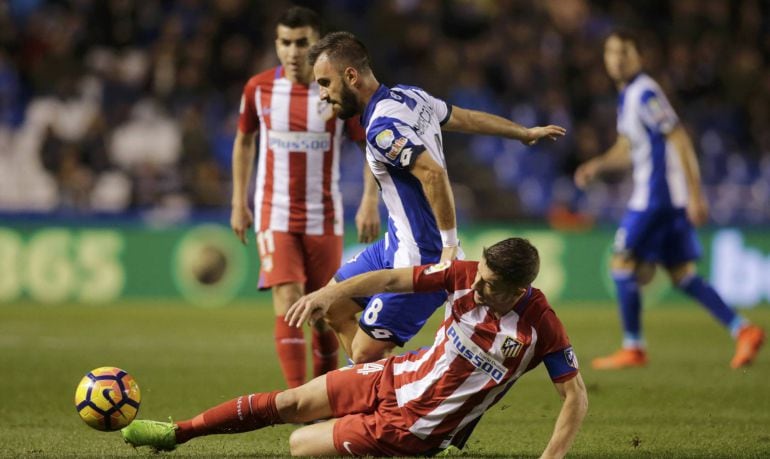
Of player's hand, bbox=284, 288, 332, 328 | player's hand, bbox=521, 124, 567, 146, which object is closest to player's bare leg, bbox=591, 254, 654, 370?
player's hand, bbox=521, 124, 567, 146

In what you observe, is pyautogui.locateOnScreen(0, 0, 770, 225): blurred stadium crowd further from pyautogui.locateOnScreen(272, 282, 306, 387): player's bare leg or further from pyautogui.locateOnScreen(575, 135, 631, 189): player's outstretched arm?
pyautogui.locateOnScreen(272, 282, 306, 387): player's bare leg

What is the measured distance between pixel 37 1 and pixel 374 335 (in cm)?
1436

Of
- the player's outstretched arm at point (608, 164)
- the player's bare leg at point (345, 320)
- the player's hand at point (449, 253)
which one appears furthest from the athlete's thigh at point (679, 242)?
the player's hand at point (449, 253)

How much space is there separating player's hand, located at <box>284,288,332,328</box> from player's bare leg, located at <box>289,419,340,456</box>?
831 millimetres

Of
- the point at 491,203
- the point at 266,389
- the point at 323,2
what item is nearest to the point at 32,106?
the point at 323,2

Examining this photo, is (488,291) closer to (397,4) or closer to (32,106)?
(32,106)

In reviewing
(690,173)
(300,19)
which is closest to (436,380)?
(300,19)

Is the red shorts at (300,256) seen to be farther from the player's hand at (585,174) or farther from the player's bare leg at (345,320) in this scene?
A: the player's hand at (585,174)

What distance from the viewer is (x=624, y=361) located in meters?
9.83

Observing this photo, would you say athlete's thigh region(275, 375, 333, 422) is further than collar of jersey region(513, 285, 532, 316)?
Yes

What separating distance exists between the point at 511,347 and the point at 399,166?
106 centimetres

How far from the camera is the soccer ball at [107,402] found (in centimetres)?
563

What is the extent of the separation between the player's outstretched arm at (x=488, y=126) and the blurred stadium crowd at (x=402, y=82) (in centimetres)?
981

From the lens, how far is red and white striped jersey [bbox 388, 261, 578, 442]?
5.11 m
